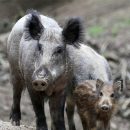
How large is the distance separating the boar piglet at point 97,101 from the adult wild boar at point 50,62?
391mm

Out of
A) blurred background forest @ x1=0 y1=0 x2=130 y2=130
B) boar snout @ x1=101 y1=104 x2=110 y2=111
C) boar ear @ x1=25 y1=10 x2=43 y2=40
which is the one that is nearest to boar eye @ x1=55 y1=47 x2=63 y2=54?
boar ear @ x1=25 y1=10 x2=43 y2=40

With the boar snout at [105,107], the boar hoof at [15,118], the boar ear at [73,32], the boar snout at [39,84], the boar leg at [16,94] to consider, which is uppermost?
the boar ear at [73,32]

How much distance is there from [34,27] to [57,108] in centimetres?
124

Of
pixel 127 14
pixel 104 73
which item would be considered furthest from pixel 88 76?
pixel 127 14

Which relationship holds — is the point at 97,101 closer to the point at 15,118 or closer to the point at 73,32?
the point at 73,32

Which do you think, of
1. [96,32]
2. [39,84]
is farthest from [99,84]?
[96,32]

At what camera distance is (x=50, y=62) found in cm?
882

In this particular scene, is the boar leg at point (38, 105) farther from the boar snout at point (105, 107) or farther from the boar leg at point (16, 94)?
the boar snout at point (105, 107)

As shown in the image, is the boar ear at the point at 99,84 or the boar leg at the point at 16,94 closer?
the boar ear at the point at 99,84

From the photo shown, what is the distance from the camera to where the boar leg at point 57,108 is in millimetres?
9500

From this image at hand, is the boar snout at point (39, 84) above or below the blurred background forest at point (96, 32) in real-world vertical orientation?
above

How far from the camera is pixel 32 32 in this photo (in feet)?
A: 30.8

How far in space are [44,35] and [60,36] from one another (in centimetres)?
25

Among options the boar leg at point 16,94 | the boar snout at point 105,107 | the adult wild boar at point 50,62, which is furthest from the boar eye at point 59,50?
the boar leg at point 16,94
